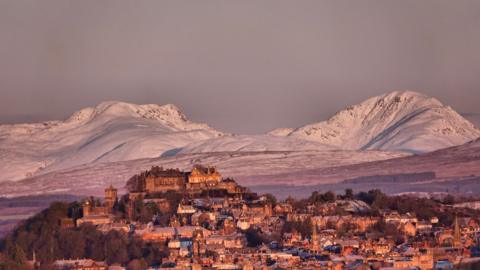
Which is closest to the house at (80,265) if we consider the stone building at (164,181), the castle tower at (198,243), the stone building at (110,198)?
the castle tower at (198,243)

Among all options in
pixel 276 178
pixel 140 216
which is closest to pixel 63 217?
pixel 140 216

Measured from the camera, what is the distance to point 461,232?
398 ft

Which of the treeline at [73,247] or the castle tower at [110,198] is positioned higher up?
the castle tower at [110,198]

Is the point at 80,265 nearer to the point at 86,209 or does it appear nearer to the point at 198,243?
the point at 198,243

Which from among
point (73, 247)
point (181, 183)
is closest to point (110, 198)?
point (181, 183)

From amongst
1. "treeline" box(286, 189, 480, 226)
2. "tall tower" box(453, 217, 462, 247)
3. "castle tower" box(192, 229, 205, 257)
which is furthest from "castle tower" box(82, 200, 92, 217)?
"tall tower" box(453, 217, 462, 247)

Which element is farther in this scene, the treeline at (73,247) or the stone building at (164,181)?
the stone building at (164,181)

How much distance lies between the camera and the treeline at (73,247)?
115m

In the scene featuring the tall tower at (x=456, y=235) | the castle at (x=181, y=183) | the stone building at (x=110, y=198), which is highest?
the castle at (x=181, y=183)

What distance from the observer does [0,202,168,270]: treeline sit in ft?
378

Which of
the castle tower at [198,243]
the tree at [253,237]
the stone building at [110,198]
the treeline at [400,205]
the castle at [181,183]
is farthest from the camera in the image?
the castle at [181,183]

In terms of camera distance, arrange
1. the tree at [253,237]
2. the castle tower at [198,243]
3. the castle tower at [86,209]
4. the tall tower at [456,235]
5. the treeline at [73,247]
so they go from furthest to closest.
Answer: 1. the castle tower at [86,209]
2. the tree at [253,237]
3. the tall tower at [456,235]
4. the treeline at [73,247]
5. the castle tower at [198,243]

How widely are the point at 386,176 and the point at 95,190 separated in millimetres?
22655

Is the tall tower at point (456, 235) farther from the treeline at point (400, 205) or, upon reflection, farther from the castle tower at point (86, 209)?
the castle tower at point (86, 209)
